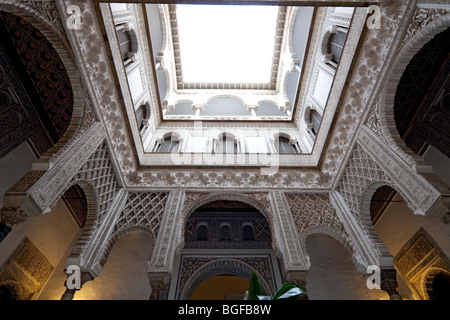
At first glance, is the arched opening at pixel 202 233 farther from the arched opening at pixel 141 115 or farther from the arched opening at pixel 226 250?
the arched opening at pixel 141 115

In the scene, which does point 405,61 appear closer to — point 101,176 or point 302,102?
point 302,102

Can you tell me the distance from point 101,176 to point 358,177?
4394 millimetres

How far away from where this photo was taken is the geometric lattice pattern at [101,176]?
4.08 m

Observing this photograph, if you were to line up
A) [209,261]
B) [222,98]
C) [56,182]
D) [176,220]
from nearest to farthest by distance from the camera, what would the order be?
1. [56,182]
2. [176,220]
3. [209,261]
4. [222,98]

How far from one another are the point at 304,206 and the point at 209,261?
2.24m

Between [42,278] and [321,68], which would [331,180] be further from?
[42,278]

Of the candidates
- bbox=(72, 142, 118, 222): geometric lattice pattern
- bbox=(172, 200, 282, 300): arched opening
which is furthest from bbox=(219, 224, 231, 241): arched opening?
bbox=(72, 142, 118, 222): geometric lattice pattern

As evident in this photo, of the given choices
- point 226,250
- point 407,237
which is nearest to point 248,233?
point 226,250

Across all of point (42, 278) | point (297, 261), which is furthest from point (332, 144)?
point (42, 278)

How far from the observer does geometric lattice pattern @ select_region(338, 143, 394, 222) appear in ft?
13.5

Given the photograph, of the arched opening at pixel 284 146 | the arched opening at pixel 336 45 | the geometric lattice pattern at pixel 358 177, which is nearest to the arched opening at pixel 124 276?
the arched opening at pixel 284 146

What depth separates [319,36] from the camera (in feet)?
19.2

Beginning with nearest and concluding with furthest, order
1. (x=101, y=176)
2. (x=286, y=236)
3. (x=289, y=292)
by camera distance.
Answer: (x=289, y=292), (x=286, y=236), (x=101, y=176)

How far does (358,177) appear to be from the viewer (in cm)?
455
